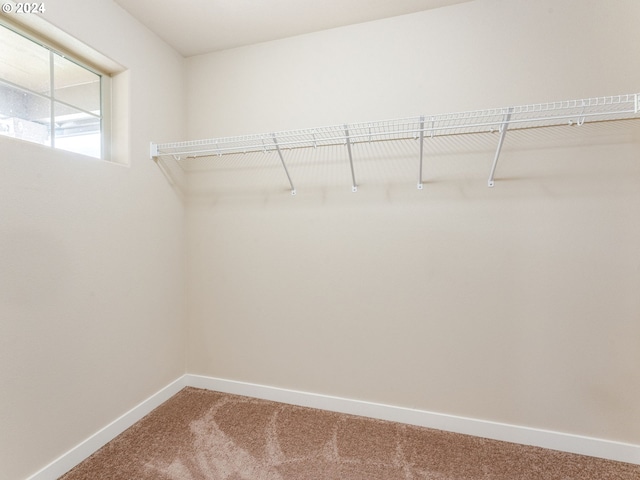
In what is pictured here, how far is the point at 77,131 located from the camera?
1691mm

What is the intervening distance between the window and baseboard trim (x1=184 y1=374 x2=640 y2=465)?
68.5 inches

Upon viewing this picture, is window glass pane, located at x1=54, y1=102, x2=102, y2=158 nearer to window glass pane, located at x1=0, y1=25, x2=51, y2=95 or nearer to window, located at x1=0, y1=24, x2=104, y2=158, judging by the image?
window, located at x1=0, y1=24, x2=104, y2=158

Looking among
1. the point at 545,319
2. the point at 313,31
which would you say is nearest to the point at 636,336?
the point at 545,319

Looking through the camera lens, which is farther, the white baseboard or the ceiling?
the ceiling

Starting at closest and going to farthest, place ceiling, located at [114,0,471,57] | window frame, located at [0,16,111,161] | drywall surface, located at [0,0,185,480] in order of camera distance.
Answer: drywall surface, located at [0,0,185,480], window frame, located at [0,16,111,161], ceiling, located at [114,0,471,57]

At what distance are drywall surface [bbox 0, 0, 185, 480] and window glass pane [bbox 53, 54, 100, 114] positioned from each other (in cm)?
14

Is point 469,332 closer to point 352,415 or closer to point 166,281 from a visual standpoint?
point 352,415

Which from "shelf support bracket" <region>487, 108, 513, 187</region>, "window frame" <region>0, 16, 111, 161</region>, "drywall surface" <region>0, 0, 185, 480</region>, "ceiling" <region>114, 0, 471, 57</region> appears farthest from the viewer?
"ceiling" <region>114, 0, 471, 57</region>

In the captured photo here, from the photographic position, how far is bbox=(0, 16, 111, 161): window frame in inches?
56.4

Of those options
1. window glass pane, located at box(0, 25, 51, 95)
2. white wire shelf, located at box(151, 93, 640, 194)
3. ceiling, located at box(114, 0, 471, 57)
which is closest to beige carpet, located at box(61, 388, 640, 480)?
white wire shelf, located at box(151, 93, 640, 194)

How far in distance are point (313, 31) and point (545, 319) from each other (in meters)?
2.19

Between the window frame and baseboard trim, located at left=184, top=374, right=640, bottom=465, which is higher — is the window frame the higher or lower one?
the higher one

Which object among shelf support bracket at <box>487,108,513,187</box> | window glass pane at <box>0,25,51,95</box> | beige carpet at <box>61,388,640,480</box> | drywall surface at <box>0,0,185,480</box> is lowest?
beige carpet at <box>61,388,640,480</box>

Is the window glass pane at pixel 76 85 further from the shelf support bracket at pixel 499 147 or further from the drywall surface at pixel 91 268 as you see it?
the shelf support bracket at pixel 499 147
